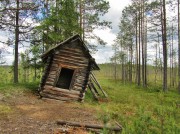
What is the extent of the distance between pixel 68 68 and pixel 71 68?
0.22 metres

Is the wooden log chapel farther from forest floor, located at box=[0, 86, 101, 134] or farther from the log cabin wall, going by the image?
forest floor, located at box=[0, 86, 101, 134]

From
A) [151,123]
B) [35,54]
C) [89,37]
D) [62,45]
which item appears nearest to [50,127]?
[151,123]

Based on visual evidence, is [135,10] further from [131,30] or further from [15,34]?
[15,34]

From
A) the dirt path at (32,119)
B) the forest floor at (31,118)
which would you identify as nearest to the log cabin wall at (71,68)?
the forest floor at (31,118)

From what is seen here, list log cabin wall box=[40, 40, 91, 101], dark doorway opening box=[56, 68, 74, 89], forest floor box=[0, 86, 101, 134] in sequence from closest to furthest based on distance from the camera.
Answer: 1. forest floor box=[0, 86, 101, 134]
2. log cabin wall box=[40, 40, 91, 101]
3. dark doorway opening box=[56, 68, 74, 89]

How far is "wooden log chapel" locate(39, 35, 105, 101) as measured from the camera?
16495 millimetres

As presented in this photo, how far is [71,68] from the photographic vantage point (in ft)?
55.3

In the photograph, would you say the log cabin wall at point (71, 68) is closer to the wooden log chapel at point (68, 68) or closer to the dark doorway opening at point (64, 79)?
the wooden log chapel at point (68, 68)

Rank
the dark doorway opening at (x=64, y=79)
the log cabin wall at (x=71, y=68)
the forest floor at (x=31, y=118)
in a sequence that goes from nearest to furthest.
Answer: the forest floor at (x=31, y=118), the log cabin wall at (x=71, y=68), the dark doorway opening at (x=64, y=79)

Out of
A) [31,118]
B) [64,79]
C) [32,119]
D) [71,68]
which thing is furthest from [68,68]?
[32,119]

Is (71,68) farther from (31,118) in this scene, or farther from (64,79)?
(31,118)

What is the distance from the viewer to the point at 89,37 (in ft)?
90.7

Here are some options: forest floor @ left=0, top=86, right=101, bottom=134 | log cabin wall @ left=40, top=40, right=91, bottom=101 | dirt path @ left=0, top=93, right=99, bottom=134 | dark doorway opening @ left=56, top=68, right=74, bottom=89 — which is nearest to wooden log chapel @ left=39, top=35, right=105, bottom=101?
log cabin wall @ left=40, top=40, right=91, bottom=101

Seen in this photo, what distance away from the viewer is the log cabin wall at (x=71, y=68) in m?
16.5
